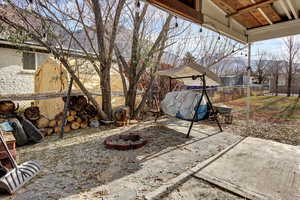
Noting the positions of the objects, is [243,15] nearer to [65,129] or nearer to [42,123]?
[65,129]

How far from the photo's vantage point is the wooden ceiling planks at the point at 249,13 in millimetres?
2520

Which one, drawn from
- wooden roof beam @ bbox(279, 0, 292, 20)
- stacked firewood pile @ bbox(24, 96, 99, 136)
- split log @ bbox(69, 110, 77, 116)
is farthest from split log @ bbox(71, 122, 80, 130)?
wooden roof beam @ bbox(279, 0, 292, 20)

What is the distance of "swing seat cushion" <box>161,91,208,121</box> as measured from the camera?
3.87 metres

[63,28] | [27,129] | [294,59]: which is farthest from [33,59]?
[294,59]

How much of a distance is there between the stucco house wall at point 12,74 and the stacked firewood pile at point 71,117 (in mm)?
4450

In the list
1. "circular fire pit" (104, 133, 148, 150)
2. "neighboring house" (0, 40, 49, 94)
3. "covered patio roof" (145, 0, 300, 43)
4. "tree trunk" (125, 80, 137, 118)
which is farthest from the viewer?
"neighboring house" (0, 40, 49, 94)

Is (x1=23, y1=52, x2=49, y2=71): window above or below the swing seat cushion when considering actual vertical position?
above

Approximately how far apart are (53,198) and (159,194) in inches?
46.4

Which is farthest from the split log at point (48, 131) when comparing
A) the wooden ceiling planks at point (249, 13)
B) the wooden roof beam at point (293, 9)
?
the wooden roof beam at point (293, 9)

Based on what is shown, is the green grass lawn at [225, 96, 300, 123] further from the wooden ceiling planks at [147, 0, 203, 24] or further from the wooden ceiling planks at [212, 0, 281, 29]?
the wooden ceiling planks at [147, 0, 203, 24]

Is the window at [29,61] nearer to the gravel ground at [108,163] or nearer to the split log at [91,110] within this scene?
the split log at [91,110]

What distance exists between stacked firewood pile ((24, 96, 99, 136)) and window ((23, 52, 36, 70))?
4643 mm

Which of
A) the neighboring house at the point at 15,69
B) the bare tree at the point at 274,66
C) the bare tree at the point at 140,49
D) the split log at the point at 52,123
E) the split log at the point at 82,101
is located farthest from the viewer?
the bare tree at the point at 274,66

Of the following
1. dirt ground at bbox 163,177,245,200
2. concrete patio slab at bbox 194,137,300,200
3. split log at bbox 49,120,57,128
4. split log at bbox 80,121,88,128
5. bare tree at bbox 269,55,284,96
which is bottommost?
dirt ground at bbox 163,177,245,200
